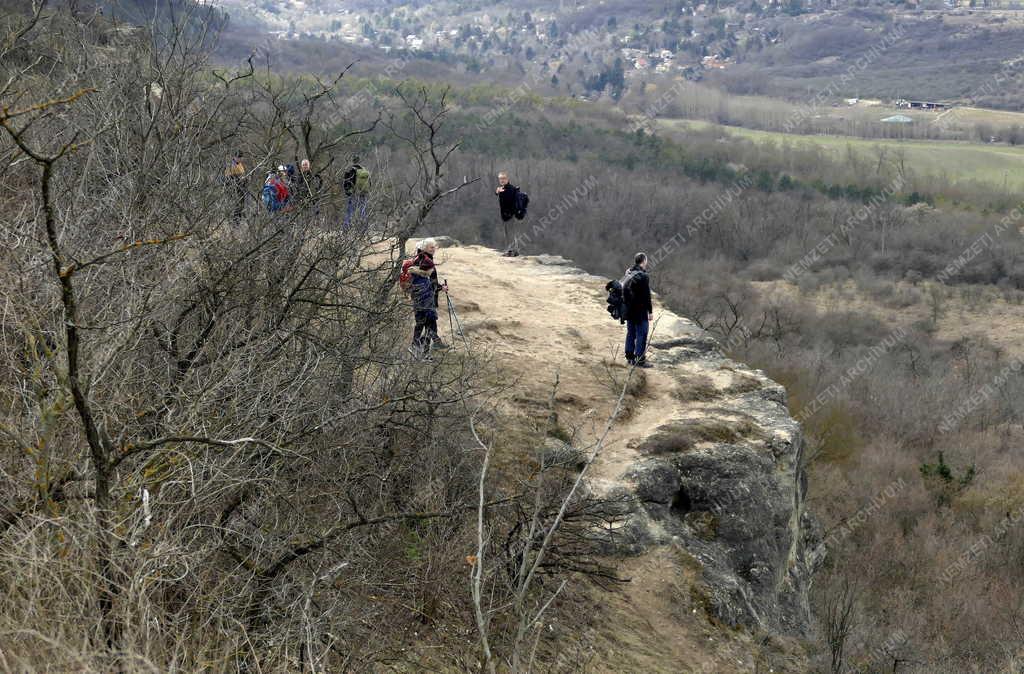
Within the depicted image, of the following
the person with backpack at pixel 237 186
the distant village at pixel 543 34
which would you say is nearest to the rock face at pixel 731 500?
the person with backpack at pixel 237 186

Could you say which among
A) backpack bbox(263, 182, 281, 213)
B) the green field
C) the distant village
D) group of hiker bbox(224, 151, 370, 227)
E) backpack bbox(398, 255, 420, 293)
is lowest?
the green field

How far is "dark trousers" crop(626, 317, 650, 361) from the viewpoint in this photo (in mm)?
10094

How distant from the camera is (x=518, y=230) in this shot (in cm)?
3878

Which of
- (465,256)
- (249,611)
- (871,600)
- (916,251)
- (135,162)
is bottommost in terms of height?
(916,251)

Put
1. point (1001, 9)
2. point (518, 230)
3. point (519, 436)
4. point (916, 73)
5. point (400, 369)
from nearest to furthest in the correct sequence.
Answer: point (400, 369)
point (519, 436)
point (518, 230)
point (916, 73)
point (1001, 9)

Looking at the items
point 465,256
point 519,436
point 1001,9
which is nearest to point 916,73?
point 1001,9

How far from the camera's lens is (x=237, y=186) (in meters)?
7.92

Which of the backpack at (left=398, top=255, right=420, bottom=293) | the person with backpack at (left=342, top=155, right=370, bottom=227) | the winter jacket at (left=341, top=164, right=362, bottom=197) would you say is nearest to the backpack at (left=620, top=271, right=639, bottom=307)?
the backpack at (left=398, top=255, right=420, bottom=293)

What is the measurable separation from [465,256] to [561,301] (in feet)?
11.0

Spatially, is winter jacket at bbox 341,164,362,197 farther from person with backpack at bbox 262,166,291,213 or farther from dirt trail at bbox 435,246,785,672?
dirt trail at bbox 435,246,785,672

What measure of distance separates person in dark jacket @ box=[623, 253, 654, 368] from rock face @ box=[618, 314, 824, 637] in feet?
2.49

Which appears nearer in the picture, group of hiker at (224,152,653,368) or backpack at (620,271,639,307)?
group of hiker at (224,152,653,368)

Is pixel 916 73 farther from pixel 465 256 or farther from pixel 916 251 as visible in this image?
pixel 465 256

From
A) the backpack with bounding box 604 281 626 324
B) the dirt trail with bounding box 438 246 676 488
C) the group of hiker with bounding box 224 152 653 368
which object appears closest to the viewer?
the group of hiker with bounding box 224 152 653 368
